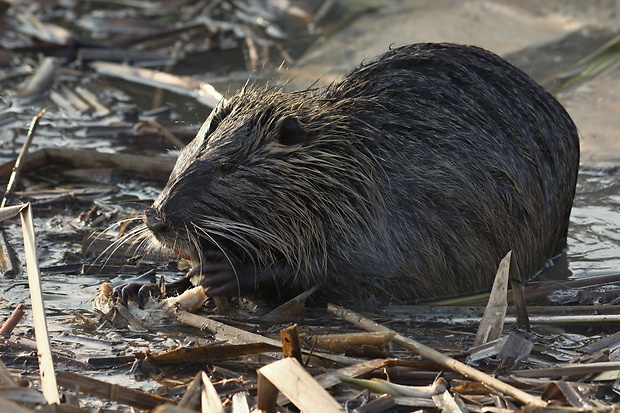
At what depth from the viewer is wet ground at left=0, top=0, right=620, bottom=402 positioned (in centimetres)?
402

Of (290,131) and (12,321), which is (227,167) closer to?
(290,131)

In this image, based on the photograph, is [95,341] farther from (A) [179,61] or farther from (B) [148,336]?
(A) [179,61]

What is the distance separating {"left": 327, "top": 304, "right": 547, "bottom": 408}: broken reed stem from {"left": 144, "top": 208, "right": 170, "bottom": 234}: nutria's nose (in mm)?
724

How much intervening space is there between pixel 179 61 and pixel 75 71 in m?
0.80

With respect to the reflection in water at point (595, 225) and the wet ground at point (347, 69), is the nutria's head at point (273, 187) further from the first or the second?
the reflection in water at point (595, 225)

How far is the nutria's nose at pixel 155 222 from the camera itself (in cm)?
369

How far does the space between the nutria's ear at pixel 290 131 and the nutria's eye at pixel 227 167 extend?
0.22 metres

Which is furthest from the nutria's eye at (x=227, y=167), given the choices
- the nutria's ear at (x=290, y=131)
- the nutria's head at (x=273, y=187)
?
the nutria's ear at (x=290, y=131)

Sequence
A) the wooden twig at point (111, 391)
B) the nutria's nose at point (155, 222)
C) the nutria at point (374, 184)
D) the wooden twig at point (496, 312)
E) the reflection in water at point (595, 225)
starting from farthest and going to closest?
the reflection in water at point (595, 225) < the nutria at point (374, 184) < the nutria's nose at point (155, 222) < the wooden twig at point (496, 312) < the wooden twig at point (111, 391)

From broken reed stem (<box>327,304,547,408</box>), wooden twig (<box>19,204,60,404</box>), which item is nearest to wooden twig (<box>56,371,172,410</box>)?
wooden twig (<box>19,204,60,404</box>)

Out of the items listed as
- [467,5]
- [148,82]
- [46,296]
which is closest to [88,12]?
[148,82]

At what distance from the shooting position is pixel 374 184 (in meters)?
3.95

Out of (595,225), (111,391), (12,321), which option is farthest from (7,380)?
(595,225)

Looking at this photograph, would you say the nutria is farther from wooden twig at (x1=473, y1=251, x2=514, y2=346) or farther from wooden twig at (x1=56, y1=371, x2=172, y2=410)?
wooden twig at (x1=56, y1=371, x2=172, y2=410)
